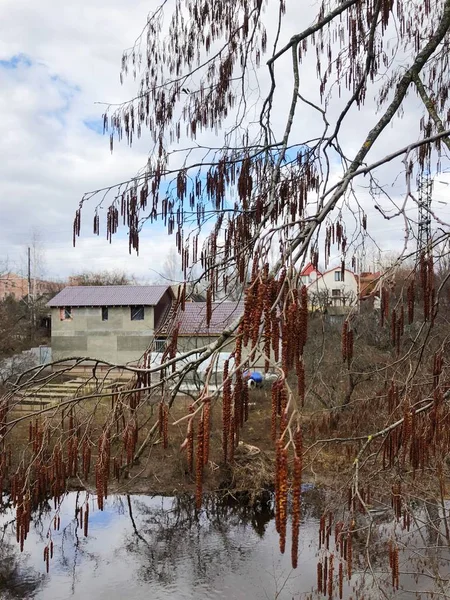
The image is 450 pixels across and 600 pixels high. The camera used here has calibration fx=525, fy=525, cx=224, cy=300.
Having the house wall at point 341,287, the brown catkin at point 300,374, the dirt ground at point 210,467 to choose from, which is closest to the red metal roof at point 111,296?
the dirt ground at point 210,467

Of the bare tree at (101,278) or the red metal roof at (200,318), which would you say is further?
the bare tree at (101,278)

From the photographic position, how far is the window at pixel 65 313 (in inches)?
792

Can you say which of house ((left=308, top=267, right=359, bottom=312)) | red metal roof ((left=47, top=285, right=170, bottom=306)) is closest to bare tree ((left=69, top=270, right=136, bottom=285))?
red metal roof ((left=47, top=285, right=170, bottom=306))

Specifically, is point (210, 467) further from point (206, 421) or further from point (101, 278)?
point (101, 278)

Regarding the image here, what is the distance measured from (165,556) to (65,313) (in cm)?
1334

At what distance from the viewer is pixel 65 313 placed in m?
20.2

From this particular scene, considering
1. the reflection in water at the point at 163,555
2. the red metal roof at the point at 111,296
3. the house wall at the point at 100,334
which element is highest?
the red metal roof at the point at 111,296

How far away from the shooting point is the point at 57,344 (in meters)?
20.1

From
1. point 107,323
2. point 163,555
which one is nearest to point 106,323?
point 107,323

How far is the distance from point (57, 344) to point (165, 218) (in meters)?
18.5

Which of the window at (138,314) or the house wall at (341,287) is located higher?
the house wall at (341,287)

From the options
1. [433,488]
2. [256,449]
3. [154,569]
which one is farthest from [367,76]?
[256,449]

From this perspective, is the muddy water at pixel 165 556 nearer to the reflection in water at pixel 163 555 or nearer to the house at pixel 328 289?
the reflection in water at pixel 163 555

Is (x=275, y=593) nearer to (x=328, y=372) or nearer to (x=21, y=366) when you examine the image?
(x=328, y=372)
